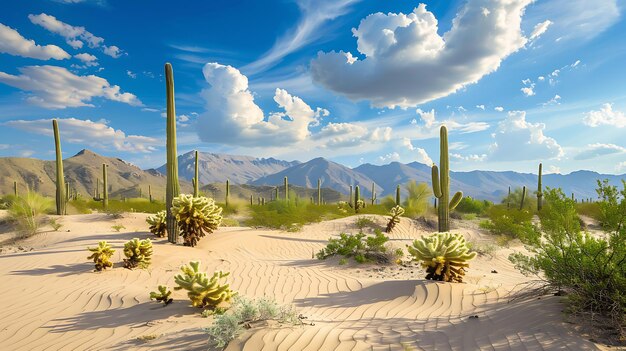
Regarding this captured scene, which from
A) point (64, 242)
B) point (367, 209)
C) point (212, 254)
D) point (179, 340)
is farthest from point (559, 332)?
point (367, 209)

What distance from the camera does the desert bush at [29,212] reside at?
1370 cm

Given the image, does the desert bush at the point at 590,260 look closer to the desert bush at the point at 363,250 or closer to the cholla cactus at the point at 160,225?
the desert bush at the point at 363,250

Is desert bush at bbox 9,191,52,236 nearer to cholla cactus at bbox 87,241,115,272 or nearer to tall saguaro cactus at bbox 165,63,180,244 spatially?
tall saguaro cactus at bbox 165,63,180,244

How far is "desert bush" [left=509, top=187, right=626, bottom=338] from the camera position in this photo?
396 cm

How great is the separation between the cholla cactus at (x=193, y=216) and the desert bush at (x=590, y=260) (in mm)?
8031

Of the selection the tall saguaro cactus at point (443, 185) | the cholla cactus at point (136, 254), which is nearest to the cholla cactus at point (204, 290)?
the cholla cactus at point (136, 254)

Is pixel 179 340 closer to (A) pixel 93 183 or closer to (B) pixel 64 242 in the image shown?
(B) pixel 64 242

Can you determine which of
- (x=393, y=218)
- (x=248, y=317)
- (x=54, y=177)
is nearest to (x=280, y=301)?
(x=248, y=317)

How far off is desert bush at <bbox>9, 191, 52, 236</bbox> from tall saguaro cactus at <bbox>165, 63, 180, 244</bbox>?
7069mm

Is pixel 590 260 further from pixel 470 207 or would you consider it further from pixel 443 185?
pixel 470 207

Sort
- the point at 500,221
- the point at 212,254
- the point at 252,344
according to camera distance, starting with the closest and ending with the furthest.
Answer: the point at 252,344 < the point at 212,254 < the point at 500,221

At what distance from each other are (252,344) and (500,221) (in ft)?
47.0

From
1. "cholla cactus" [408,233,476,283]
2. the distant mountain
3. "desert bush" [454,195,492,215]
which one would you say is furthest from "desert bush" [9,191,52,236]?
the distant mountain

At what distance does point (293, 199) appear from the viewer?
23.5 meters
